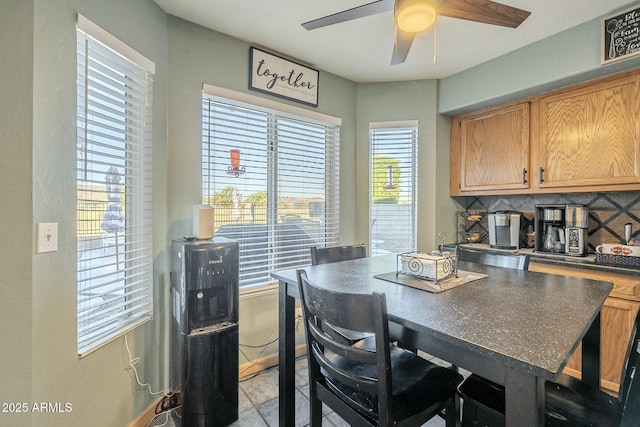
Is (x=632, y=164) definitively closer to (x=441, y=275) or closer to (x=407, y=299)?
(x=441, y=275)

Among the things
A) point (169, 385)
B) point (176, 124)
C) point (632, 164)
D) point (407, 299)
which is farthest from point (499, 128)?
point (169, 385)

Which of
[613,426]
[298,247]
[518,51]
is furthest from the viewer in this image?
[298,247]

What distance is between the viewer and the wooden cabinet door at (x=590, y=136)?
2.11 meters

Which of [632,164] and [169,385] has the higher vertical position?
[632,164]

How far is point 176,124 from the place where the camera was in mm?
2039

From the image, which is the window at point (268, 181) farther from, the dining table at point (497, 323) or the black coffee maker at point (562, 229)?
the black coffee maker at point (562, 229)

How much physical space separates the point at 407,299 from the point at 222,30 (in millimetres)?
2236

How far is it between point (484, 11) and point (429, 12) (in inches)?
14.4

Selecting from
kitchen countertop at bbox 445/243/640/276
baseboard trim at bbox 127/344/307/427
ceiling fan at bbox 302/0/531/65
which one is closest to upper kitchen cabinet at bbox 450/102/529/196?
kitchen countertop at bbox 445/243/640/276

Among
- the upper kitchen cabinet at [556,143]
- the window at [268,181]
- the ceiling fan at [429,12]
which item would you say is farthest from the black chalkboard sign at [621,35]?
the window at [268,181]

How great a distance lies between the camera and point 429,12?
139cm

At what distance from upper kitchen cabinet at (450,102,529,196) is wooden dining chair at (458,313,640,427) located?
1.93 meters

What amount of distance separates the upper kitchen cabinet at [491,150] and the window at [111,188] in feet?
9.18

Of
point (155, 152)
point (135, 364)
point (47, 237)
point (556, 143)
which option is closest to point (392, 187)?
point (556, 143)
